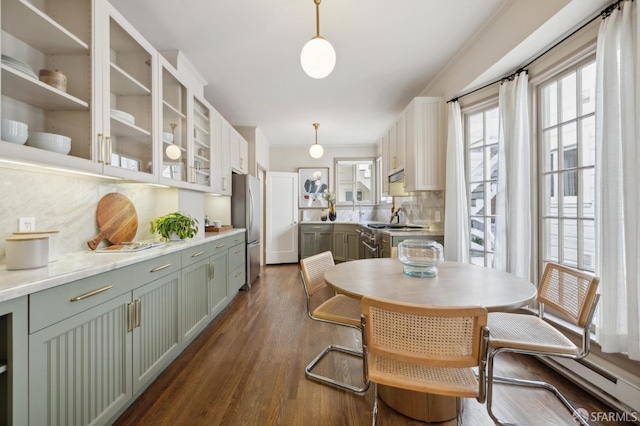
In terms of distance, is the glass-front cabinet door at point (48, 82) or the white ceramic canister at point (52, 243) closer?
the glass-front cabinet door at point (48, 82)

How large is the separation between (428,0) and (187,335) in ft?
10.2

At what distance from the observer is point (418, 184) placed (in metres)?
3.19

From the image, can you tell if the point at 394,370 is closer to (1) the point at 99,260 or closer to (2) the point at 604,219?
(2) the point at 604,219

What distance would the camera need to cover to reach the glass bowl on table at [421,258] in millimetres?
1588

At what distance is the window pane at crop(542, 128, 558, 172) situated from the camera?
2016mm

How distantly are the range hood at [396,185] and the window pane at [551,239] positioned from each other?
185 centimetres

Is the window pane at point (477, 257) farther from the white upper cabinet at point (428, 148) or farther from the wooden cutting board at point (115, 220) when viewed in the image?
the wooden cutting board at point (115, 220)

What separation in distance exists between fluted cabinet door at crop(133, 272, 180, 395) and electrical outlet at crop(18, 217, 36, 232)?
0.65 metres

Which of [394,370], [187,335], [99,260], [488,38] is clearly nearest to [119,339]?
[99,260]

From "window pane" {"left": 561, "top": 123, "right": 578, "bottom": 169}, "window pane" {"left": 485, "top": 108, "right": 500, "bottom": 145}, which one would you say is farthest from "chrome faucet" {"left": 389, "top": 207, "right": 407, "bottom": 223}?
"window pane" {"left": 561, "top": 123, "right": 578, "bottom": 169}

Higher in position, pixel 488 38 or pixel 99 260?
pixel 488 38

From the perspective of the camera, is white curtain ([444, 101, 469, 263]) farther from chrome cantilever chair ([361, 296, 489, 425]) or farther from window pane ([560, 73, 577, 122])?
chrome cantilever chair ([361, 296, 489, 425])

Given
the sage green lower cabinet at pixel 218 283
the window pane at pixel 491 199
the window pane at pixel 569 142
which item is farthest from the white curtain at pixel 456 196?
the sage green lower cabinet at pixel 218 283

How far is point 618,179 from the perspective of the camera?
1.41 meters
